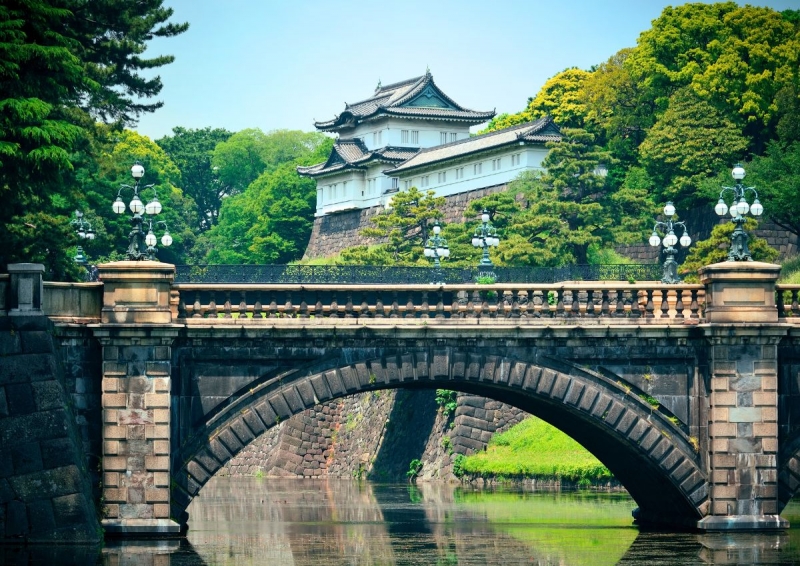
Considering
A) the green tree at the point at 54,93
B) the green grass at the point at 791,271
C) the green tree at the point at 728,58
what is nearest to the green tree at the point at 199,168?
the green tree at the point at 728,58

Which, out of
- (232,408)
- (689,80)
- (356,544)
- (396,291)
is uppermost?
(689,80)

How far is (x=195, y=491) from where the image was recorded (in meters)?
41.5

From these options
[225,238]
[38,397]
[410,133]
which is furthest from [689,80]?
[38,397]

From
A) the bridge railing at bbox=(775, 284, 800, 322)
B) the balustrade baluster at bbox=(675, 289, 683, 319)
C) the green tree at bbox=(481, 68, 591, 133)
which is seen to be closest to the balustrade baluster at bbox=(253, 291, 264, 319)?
the balustrade baluster at bbox=(675, 289, 683, 319)

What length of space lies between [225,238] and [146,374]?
95733mm

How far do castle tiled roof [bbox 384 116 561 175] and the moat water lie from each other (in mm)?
39459

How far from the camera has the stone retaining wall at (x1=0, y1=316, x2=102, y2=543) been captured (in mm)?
38125

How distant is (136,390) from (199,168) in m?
111

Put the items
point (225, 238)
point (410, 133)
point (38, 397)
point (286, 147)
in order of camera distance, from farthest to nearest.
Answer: point (286, 147) → point (225, 238) → point (410, 133) → point (38, 397)

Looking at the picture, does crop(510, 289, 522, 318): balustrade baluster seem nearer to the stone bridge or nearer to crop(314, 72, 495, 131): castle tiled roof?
the stone bridge

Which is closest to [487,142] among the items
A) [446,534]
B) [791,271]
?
[791,271]

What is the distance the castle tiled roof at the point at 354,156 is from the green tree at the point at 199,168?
79.6 ft

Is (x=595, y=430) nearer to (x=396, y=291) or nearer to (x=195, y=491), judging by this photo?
(x=396, y=291)

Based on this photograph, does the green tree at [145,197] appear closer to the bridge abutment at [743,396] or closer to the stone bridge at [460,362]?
the stone bridge at [460,362]
